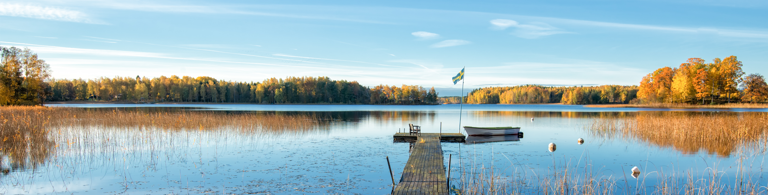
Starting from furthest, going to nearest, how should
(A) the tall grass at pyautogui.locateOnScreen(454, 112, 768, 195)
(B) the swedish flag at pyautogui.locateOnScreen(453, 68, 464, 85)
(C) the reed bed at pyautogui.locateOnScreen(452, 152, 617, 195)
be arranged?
(B) the swedish flag at pyautogui.locateOnScreen(453, 68, 464, 85) < (A) the tall grass at pyautogui.locateOnScreen(454, 112, 768, 195) < (C) the reed bed at pyautogui.locateOnScreen(452, 152, 617, 195)

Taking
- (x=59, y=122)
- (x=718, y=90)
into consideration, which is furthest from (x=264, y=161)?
(x=718, y=90)

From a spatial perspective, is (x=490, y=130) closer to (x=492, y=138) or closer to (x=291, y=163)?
(x=492, y=138)

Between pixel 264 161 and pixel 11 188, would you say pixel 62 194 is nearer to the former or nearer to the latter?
pixel 11 188

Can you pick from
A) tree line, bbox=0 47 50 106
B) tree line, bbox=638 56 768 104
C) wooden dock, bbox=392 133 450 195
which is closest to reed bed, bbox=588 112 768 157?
wooden dock, bbox=392 133 450 195

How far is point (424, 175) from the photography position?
10766mm

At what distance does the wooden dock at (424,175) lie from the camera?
29.8ft

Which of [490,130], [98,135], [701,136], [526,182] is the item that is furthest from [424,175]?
[701,136]

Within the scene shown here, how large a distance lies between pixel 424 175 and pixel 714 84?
78342mm

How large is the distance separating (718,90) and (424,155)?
76.7 metres

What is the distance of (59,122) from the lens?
23672mm

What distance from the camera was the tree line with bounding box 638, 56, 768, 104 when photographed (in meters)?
65.7

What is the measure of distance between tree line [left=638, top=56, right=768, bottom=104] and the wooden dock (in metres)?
71.5

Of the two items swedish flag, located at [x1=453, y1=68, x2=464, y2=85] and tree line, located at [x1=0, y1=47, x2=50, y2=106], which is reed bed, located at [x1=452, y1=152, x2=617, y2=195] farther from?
tree line, located at [x1=0, y1=47, x2=50, y2=106]

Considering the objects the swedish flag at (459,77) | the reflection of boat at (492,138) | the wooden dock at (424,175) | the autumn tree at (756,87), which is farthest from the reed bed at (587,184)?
the autumn tree at (756,87)
